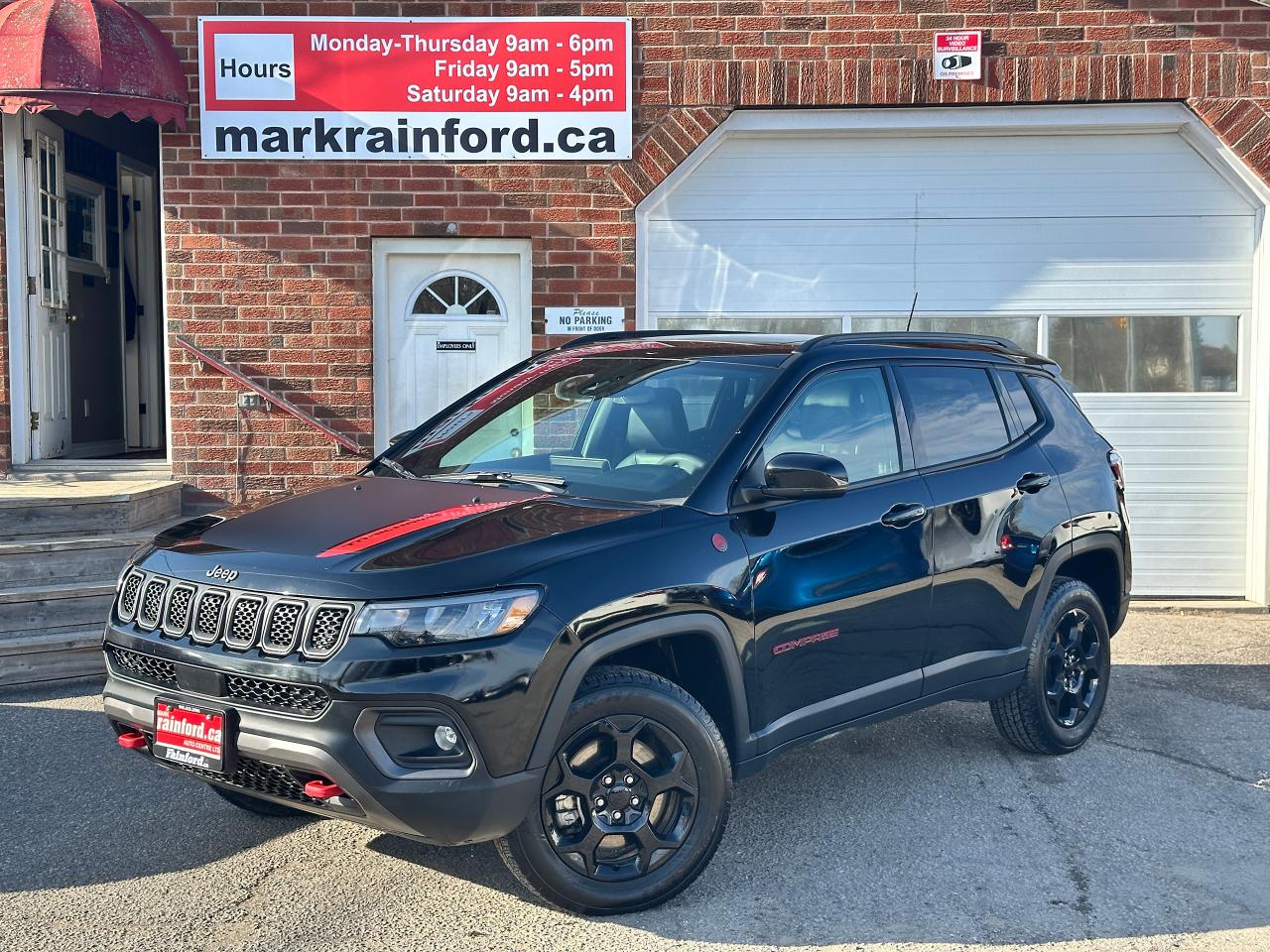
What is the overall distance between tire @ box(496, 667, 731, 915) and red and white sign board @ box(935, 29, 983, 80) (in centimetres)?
672

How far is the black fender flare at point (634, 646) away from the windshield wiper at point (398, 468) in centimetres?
128

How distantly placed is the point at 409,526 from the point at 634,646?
786 mm

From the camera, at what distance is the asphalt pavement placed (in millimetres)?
4066

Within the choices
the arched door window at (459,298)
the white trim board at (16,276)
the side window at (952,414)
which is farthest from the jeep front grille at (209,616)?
the white trim board at (16,276)

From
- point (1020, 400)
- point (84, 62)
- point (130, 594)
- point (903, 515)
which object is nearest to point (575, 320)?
point (84, 62)

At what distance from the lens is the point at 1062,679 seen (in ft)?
19.6

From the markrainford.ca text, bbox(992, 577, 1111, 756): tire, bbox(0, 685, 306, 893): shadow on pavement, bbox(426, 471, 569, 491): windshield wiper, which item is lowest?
bbox(0, 685, 306, 893): shadow on pavement

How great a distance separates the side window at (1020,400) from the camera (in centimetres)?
588

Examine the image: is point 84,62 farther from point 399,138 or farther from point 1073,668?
point 1073,668

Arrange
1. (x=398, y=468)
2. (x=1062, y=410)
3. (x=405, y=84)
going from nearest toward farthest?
(x=398, y=468), (x=1062, y=410), (x=405, y=84)

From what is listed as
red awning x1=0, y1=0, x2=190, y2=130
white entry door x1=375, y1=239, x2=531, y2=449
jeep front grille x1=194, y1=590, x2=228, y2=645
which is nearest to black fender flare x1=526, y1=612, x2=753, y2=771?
jeep front grille x1=194, y1=590, x2=228, y2=645

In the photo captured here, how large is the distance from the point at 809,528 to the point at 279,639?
1832 mm

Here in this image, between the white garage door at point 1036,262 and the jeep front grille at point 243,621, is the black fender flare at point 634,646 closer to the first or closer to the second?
the jeep front grille at point 243,621

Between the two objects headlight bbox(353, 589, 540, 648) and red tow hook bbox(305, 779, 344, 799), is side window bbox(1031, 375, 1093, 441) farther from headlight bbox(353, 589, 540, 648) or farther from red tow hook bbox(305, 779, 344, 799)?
red tow hook bbox(305, 779, 344, 799)
